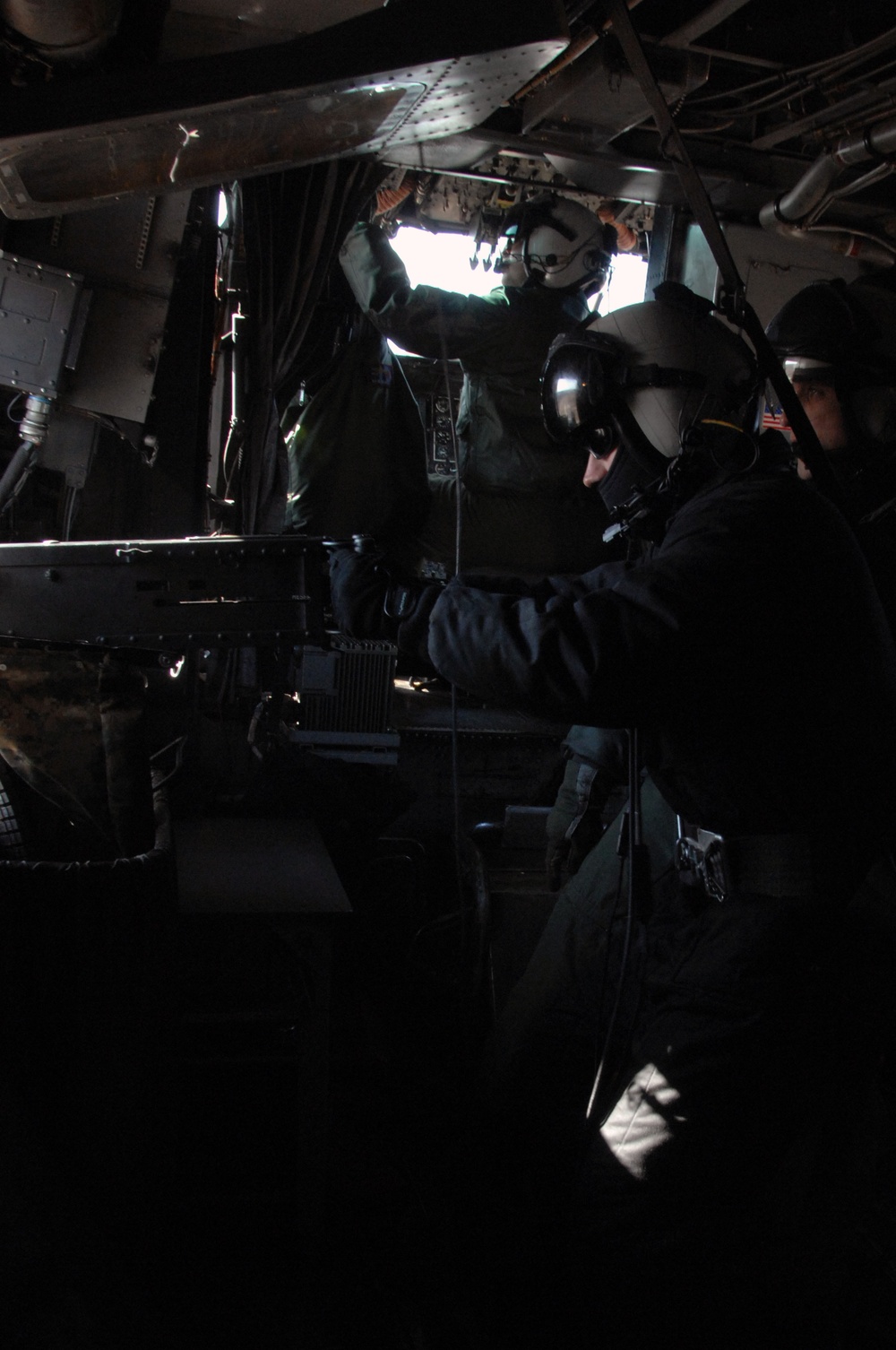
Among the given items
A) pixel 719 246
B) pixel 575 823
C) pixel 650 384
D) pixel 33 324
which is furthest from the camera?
pixel 575 823

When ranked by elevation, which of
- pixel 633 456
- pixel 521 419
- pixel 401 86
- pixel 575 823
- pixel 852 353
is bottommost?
pixel 575 823

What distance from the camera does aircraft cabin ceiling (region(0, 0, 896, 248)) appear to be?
1.88 meters

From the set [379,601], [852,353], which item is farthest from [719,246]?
[379,601]

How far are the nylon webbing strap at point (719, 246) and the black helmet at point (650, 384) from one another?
0.50 feet

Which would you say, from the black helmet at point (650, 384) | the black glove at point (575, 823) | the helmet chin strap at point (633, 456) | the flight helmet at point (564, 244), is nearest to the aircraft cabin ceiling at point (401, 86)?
the flight helmet at point (564, 244)

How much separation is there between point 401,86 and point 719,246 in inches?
35.0

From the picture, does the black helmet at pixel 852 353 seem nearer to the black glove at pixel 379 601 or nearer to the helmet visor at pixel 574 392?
the helmet visor at pixel 574 392

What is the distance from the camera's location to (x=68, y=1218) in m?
1.66

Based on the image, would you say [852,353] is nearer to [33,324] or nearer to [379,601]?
[379,601]

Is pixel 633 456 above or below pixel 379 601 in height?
above

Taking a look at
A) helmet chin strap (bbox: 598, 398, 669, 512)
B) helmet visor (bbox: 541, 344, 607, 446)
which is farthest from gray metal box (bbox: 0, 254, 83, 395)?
helmet chin strap (bbox: 598, 398, 669, 512)

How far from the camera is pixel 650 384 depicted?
215 cm

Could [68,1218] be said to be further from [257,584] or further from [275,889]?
[257,584]

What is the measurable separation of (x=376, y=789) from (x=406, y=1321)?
213cm
